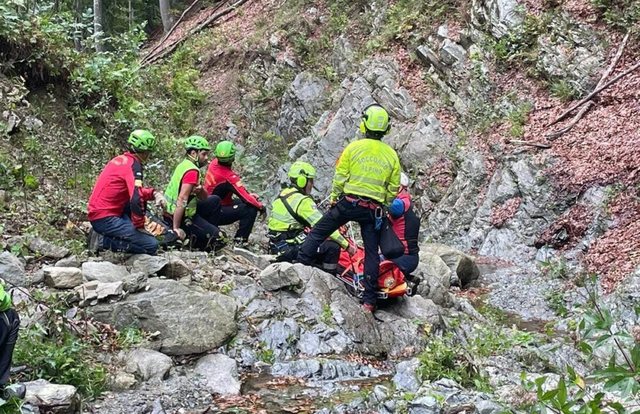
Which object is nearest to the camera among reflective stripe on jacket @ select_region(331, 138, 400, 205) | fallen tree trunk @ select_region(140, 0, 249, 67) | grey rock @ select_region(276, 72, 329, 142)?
reflective stripe on jacket @ select_region(331, 138, 400, 205)

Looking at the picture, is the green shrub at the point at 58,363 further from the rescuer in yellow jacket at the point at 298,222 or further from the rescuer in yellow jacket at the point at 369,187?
the rescuer in yellow jacket at the point at 298,222

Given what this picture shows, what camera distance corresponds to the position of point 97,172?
10867 mm

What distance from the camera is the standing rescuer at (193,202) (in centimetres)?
842

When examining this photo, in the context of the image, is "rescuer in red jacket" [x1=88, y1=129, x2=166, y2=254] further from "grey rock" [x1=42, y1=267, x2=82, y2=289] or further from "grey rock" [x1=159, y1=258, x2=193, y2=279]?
"grey rock" [x1=42, y1=267, x2=82, y2=289]

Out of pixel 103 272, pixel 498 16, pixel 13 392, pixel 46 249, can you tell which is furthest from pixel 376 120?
pixel 498 16

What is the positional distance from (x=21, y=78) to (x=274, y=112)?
10.1m

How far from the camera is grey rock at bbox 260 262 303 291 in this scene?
282 inches

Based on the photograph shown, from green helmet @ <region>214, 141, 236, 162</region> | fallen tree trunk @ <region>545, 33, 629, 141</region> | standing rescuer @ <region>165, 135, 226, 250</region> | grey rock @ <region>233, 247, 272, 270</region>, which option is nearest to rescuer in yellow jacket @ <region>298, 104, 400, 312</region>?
grey rock @ <region>233, 247, 272, 270</region>

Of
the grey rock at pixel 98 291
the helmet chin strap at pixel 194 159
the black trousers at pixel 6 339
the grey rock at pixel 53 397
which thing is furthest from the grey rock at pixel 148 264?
the black trousers at pixel 6 339

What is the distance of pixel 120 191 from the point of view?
7.55 m

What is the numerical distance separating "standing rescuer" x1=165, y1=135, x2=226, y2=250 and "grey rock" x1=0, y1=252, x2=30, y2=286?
7.77ft

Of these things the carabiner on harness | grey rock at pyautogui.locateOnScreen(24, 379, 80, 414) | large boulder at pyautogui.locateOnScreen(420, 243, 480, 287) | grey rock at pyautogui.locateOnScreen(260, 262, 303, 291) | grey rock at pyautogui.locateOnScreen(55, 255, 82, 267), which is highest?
grey rock at pyautogui.locateOnScreen(24, 379, 80, 414)

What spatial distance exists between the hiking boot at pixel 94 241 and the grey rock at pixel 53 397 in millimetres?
3436

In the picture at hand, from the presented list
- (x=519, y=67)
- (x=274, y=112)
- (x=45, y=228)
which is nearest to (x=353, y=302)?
(x=45, y=228)
